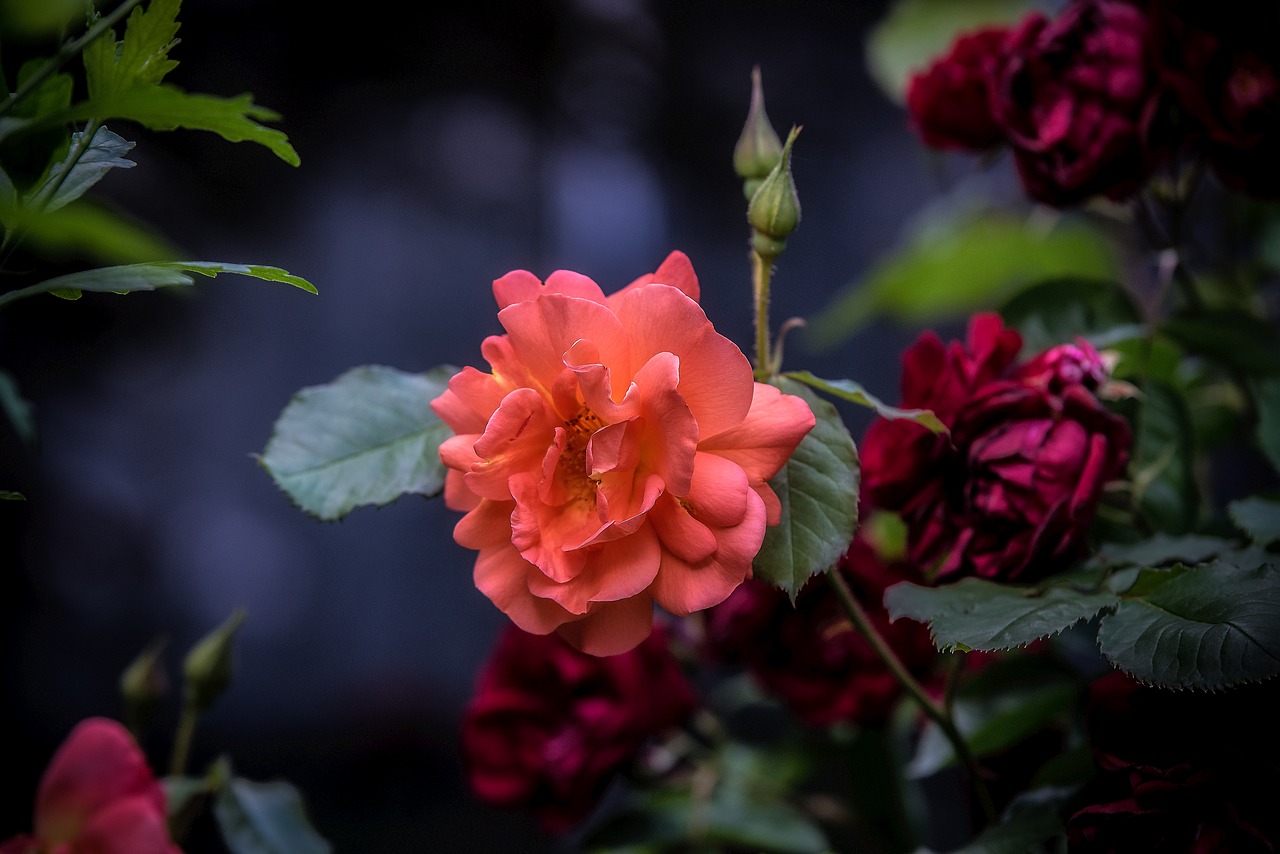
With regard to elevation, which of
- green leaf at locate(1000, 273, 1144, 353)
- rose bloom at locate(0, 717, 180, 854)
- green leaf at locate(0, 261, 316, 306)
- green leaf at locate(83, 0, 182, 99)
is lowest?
rose bloom at locate(0, 717, 180, 854)

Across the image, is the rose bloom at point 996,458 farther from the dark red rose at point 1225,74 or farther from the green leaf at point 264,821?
the green leaf at point 264,821

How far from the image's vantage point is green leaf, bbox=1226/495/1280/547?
33 cm

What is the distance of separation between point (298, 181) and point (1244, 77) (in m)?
0.89

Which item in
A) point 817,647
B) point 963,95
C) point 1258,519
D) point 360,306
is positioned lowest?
point 360,306

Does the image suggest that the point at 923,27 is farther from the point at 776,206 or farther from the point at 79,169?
the point at 79,169

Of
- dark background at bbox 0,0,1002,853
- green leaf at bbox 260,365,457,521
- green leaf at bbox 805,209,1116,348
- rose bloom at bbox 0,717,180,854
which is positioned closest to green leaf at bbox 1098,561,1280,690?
green leaf at bbox 260,365,457,521

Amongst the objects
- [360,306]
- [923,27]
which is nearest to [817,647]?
[923,27]

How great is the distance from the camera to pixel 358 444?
0.33 meters

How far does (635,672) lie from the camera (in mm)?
465

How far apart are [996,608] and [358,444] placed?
23 centimetres

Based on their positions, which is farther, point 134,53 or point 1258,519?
point 1258,519

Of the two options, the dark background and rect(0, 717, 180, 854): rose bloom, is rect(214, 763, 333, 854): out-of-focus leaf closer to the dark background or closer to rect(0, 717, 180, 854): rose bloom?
rect(0, 717, 180, 854): rose bloom

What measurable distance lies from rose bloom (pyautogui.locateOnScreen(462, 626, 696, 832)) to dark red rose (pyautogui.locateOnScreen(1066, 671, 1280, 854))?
8.8 inches

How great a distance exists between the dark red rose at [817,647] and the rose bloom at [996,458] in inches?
3.4
